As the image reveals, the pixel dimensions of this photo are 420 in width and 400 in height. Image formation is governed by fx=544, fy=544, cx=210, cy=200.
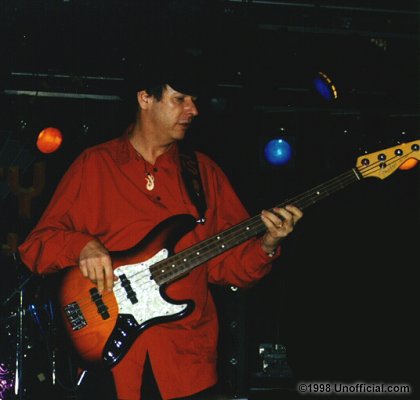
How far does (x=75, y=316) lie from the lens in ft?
7.45

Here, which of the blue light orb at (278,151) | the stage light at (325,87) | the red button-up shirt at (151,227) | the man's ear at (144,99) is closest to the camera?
the red button-up shirt at (151,227)

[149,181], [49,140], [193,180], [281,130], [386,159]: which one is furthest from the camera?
[281,130]

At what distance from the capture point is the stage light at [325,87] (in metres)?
4.53

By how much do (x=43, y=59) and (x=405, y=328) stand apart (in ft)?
15.9

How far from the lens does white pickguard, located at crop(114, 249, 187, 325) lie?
7.36 ft

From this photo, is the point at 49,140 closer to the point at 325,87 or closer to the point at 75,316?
the point at 325,87

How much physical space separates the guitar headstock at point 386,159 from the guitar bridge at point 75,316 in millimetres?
1560

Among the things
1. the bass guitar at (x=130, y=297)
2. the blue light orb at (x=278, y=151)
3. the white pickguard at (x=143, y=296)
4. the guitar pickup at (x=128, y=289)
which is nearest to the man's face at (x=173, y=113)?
the bass guitar at (x=130, y=297)

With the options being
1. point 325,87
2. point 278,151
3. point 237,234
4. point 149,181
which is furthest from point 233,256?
point 278,151

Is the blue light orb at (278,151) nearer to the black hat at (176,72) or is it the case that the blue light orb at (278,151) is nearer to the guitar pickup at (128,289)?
the black hat at (176,72)

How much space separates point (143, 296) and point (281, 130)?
12.1ft

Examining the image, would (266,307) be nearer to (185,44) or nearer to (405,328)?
(405,328)

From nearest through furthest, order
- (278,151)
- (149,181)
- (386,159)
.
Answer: (149,181) < (386,159) < (278,151)

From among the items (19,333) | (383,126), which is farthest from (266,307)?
(19,333)
